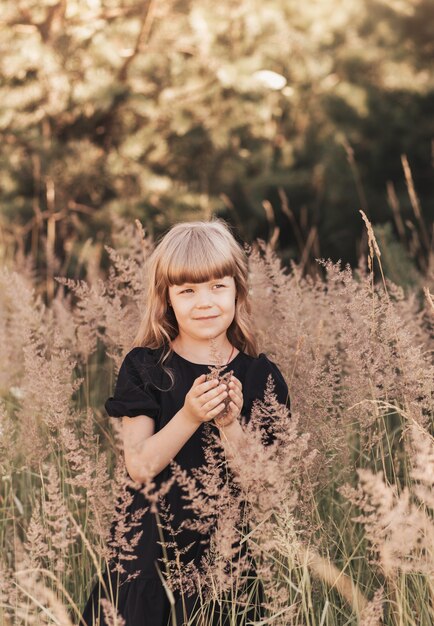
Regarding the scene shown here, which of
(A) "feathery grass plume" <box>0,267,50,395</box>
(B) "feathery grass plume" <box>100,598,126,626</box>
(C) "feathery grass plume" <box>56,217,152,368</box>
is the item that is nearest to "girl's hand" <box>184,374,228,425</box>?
(B) "feathery grass plume" <box>100,598,126,626</box>

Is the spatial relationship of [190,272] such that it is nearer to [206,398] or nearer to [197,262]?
[197,262]

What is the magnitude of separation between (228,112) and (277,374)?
11.9 ft

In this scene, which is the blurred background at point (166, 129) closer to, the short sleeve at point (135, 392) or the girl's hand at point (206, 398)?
the short sleeve at point (135, 392)

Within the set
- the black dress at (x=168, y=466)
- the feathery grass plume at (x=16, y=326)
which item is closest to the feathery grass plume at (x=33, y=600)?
the black dress at (x=168, y=466)

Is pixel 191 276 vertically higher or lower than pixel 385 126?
lower

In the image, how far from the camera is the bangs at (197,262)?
2223 millimetres

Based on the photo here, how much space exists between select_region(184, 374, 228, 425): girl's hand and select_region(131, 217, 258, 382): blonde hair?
1.17 feet

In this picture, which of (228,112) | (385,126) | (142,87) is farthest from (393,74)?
(142,87)

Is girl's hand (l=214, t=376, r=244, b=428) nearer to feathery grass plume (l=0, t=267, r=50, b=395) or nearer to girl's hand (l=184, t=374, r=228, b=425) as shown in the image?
girl's hand (l=184, t=374, r=228, b=425)

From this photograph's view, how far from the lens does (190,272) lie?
87.4 inches

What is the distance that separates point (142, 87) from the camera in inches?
212

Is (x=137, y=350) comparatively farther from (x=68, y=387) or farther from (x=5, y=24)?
(x=5, y=24)

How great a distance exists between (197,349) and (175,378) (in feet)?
0.39

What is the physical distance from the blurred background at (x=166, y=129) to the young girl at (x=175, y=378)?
234 cm
